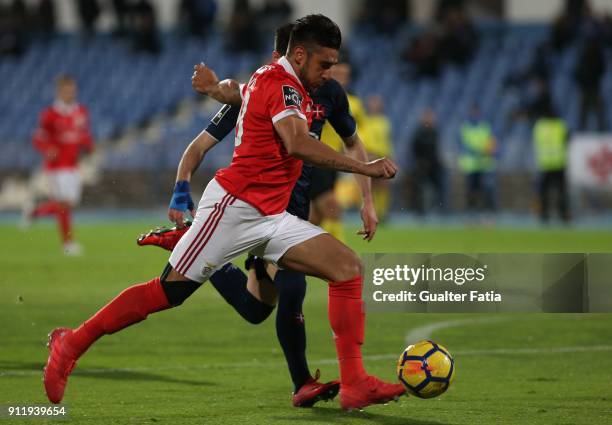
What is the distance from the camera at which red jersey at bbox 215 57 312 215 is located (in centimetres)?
548

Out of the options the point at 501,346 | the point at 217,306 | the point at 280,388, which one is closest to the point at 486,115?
the point at 217,306

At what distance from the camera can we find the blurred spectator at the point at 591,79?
23.7 meters

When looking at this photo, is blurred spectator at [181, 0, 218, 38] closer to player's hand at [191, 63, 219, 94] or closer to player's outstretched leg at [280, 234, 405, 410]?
player's hand at [191, 63, 219, 94]

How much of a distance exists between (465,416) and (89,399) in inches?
72.4

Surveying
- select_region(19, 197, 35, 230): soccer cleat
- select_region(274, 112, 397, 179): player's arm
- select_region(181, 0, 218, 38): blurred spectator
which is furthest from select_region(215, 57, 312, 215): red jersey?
select_region(181, 0, 218, 38): blurred spectator

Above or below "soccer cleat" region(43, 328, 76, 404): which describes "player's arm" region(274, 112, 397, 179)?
above

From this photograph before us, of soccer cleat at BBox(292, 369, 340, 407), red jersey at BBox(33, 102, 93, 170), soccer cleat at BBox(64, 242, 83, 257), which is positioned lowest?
soccer cleat at BBox(292, 369, 340, 407)

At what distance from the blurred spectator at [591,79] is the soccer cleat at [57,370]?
1927 centimetres

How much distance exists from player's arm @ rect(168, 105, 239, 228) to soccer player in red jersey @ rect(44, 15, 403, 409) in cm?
34

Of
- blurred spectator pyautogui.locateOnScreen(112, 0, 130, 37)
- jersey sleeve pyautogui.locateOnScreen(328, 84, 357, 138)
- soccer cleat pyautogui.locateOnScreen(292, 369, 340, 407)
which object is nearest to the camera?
soccer cleat pyautogui.locateOnScreen(292, 369, 340, 407)

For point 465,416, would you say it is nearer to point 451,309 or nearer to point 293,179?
point 293,179

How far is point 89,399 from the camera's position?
6164mm

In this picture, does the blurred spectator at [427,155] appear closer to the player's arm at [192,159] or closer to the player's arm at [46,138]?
the player's arm at [46,138]

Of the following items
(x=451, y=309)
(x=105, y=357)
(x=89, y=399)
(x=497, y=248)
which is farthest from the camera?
(x=497, y=248)
